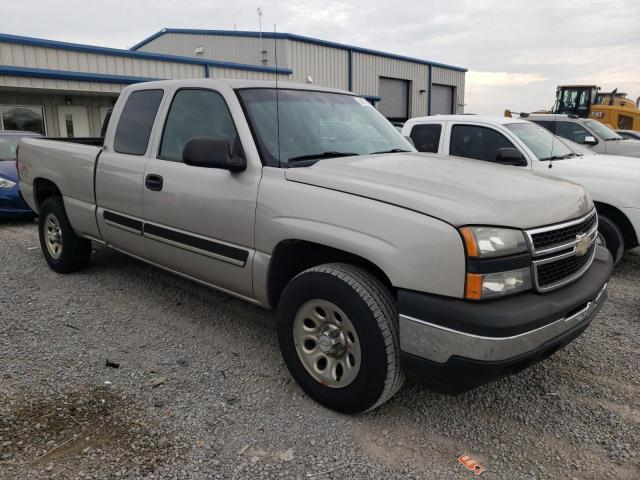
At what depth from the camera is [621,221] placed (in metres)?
5.23

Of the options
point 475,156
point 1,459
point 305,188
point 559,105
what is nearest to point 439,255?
point 305,188

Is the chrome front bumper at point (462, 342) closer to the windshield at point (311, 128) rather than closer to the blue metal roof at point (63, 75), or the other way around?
the windshield at point (311, 128)

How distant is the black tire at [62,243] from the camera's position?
16.6ft

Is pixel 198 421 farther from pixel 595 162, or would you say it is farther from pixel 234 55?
pixel 234 55

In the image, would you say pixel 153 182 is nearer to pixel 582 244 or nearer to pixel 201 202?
pixel 201 202

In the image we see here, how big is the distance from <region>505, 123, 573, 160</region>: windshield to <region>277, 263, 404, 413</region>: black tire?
4241mm

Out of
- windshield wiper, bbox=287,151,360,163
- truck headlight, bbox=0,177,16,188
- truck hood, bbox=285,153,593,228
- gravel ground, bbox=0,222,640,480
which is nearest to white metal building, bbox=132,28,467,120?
truck headlight, bbox=0,177,16,188

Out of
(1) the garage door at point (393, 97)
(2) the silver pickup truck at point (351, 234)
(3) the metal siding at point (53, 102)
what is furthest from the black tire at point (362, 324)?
(1) the garage door at point (393, 97)

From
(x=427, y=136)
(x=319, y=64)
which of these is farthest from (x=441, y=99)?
(x=427, y=136)

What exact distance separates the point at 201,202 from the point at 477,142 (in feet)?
13.8

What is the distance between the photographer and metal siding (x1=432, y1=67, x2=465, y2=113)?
2994 centimetres

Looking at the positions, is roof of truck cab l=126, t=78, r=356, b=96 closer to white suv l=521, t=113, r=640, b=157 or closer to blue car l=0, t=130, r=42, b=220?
blue car l=0, t=130, r=42, b=220

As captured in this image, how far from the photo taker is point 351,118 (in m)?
3.84

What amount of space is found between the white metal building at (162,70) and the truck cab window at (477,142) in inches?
125
